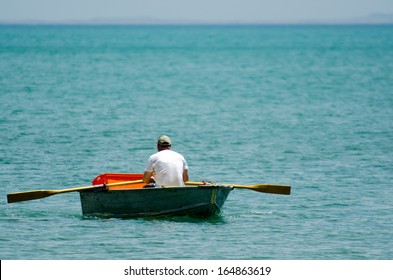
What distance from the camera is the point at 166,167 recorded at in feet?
61.1

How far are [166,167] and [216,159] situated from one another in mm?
10404

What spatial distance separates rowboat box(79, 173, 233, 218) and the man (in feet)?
0.97

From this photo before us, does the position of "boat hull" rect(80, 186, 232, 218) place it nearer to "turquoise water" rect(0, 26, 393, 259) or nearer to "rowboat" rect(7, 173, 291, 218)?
"rowboat" rect(7, 173, 291, 218)

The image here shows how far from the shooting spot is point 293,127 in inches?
1486

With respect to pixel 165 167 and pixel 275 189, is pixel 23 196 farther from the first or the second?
pixel 275 189

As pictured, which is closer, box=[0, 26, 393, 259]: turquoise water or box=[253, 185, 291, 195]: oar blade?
box=[0, 26, 393, 259]: turquoise water

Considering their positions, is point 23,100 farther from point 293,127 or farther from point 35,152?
point 35,152

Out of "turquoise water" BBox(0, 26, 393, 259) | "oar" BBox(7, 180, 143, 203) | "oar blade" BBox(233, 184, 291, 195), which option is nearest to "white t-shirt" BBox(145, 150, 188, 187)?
"oar" BBox(7, 180, 143, 203)

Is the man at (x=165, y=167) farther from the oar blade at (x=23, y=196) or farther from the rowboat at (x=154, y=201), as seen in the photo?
the oar blade at (x=23, y=196)

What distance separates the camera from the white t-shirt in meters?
18.6

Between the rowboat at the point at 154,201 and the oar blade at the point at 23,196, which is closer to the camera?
the rowboat at the point at 154,201

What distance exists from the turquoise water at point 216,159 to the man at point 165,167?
79 centimetres

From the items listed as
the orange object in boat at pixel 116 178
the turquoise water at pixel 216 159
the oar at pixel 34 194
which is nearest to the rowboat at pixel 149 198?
the oar at pixel 34 194

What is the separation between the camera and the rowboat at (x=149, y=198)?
18484mm
